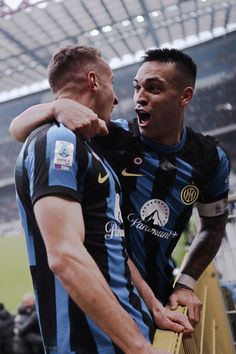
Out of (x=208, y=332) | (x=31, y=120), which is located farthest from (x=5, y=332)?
(x=31, y=120)

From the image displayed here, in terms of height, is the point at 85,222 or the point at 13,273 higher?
the point at 85,222

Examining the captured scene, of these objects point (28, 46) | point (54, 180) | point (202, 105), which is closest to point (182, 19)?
point (202, 105)

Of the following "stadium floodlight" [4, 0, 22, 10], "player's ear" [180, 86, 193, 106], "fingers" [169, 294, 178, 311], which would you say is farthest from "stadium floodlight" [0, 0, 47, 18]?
"fingers" [169, 294, 178, 311]

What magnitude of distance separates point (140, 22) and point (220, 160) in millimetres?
13200

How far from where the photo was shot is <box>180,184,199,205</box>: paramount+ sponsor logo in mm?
1681

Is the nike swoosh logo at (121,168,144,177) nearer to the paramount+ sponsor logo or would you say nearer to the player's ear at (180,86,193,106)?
the paramount+ sponsor logo

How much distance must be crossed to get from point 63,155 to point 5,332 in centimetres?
517

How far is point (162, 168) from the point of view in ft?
5.44

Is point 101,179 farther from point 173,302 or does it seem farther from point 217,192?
point 217,192

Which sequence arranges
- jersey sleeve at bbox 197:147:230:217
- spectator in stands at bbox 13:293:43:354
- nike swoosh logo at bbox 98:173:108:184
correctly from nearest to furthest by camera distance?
1. nike swoosh logo at bbox 98:173:108:184
2. jersey sleeve at bbox 197:147:230:217
3. spectator in stands at bbox 13:293:43:354

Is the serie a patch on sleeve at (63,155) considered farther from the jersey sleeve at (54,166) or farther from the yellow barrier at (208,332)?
the yellow barrier at (208,332)

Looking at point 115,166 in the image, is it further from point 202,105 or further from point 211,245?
point 202,105

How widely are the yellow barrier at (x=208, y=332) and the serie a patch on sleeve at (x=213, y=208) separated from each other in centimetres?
38

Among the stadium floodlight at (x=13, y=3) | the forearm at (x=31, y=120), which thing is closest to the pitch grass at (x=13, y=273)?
the stadium floodlight at (x=13, y=3)
